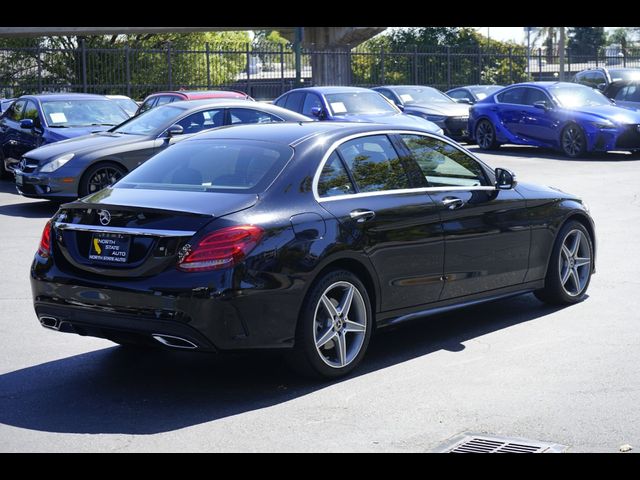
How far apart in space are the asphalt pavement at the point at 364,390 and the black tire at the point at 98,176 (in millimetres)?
5878

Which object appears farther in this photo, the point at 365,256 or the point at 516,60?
the point at 516,60

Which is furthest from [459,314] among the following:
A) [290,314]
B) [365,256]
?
[290,314]

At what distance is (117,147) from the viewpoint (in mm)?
14805

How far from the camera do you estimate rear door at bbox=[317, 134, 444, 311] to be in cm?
674

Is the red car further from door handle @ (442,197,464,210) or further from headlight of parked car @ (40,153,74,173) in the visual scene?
door handle @ (442,197,464,210)

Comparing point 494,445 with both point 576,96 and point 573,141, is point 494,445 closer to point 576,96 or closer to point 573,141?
point 573,141

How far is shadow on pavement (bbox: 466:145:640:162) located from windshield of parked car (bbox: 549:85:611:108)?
1084 millimetres

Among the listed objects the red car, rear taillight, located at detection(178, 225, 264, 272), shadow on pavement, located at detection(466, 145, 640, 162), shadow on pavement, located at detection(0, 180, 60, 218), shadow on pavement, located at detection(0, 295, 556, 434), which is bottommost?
A: shadow on pavement, located at detection(0, 295, 556, 434)

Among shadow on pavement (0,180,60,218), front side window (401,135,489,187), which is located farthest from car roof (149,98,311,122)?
front side window (401,135,489,187)

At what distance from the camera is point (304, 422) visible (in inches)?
225

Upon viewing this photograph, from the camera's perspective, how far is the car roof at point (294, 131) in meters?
7.02

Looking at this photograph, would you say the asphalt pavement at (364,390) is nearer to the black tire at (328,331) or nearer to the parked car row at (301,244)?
the black tire at (328,331)

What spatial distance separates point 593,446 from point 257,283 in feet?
6.55

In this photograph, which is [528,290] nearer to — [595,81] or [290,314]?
[290,314]
